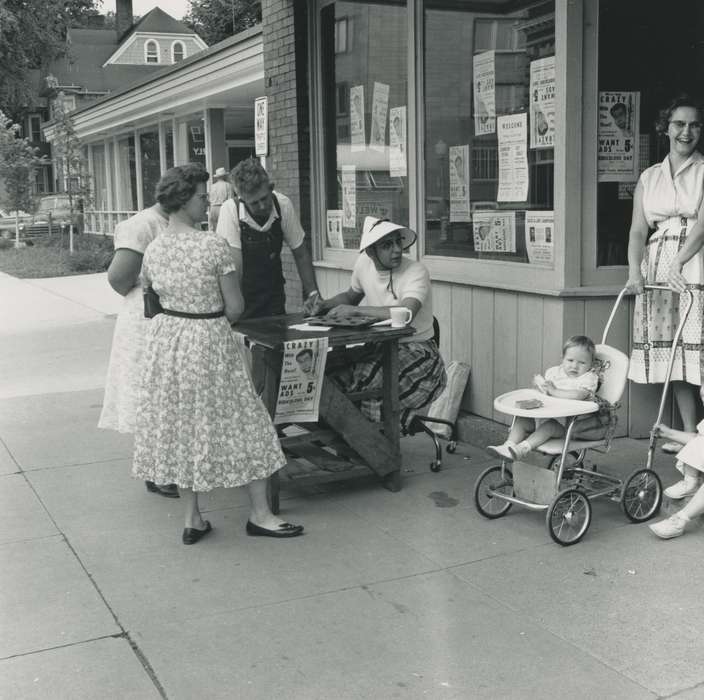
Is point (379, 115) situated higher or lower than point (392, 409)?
higher

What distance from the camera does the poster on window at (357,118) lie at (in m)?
8.34

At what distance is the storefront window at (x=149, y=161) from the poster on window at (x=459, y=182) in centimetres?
1864

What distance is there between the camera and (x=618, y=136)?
20.1 ft

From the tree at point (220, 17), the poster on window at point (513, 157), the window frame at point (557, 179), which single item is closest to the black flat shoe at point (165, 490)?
the window frame at point (557, 179)

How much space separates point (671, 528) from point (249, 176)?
2956 millimetres

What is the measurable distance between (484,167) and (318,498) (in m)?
2.65

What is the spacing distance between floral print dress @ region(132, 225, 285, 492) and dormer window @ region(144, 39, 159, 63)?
5594 cm

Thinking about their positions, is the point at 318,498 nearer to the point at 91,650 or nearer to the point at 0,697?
the point at 91,650

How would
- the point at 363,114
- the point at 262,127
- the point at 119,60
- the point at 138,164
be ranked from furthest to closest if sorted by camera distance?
the point at 119,60 < the point at 138,164 < the point at 262,127 < the point at 363,114

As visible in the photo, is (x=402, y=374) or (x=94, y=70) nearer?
(x=402, y=374)

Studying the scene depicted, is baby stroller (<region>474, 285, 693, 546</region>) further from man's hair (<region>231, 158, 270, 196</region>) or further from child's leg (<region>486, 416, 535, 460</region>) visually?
man's hair (<region>231, 158, 270, 196</region>)

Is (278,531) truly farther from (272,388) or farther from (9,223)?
(9,223)

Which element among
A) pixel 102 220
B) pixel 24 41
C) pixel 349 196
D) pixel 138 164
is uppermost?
pixel 24 41

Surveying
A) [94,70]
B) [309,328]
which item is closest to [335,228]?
[309,328]
